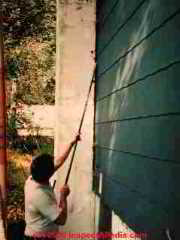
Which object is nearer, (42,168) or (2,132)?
(42,168)

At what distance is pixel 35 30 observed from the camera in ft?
40.9

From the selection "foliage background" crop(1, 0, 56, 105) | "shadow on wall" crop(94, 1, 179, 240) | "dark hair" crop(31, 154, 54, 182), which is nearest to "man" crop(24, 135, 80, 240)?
"dark hair" crop(31, 154, 54, 182)

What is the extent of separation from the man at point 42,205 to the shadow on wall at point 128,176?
58cm

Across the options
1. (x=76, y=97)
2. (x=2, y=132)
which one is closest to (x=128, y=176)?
(x=2, y=132)

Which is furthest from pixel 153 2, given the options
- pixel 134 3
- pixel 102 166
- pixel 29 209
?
pixel 102 166

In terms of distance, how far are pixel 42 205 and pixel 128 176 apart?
2.37ft

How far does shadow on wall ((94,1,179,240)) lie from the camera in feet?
10.7

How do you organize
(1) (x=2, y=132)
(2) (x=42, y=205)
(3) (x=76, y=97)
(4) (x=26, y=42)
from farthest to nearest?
(4) (x=26, y=42) < (3) (x=76, y=97) < (1) (x=2, y=132) < (2) (x=42, y=205)

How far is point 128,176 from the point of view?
14.1ft

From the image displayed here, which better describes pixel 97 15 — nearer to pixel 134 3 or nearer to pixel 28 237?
pixel 134 3

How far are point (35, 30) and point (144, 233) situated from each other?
30.9 ft

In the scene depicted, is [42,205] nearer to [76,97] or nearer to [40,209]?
[40,209]

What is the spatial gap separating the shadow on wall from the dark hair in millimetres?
634

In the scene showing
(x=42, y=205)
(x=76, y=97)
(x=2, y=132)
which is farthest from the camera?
(x=76, y=97)
